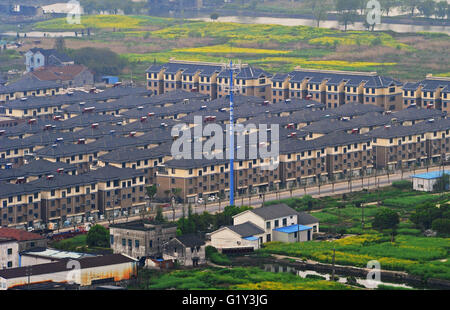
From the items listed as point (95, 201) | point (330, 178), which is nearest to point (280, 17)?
point (330, 178)

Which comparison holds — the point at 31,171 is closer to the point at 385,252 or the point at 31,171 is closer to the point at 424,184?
the point at 385,252

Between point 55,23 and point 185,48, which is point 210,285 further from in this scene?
point 55,23

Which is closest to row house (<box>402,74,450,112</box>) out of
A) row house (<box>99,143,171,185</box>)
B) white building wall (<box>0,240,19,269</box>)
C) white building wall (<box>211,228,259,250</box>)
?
row house (<box>99,143,171,185</box>)

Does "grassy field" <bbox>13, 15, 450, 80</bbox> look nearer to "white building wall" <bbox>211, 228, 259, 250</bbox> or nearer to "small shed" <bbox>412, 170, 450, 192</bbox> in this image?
"small shed" <bbox>412, 170, 450, 192</bbox>

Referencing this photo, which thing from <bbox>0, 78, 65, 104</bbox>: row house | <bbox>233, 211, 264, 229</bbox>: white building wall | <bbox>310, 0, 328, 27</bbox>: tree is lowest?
<bbox>233, 211, 264, 229</bbox>: white building wall

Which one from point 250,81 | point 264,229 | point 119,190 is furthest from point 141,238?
point 250,81

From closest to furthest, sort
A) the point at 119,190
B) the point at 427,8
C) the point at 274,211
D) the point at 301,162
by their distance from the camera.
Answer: the point at 274,211, the point at 119,190, the point at 301,162, the point at 427,8

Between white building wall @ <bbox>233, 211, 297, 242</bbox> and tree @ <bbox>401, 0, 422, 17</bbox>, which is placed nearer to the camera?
white building wall @ <bbox>233, 211, 297, 242</bbox>
